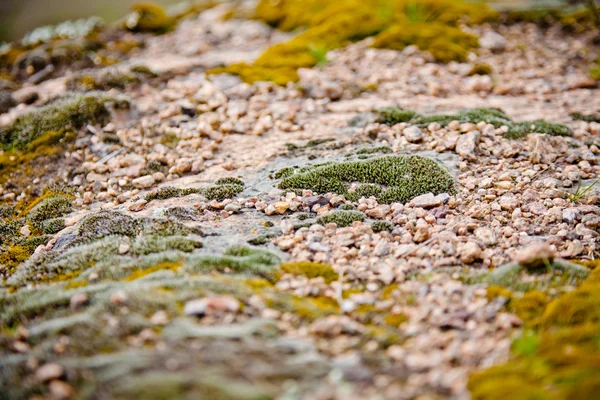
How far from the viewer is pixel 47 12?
18.4m

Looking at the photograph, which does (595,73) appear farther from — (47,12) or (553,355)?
(47,12)

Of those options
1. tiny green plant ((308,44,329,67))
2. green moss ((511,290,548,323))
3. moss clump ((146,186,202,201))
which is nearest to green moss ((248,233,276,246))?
moss clump ((146,186,202,201))

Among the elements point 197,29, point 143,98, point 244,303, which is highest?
point 197,29

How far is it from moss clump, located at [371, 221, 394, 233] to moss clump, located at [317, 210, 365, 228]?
0.18 m

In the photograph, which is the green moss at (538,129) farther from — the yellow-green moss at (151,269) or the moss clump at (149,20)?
the moss clump at (149,20)

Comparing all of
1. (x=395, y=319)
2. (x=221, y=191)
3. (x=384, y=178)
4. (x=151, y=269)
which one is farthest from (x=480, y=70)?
(x=151, y=269)

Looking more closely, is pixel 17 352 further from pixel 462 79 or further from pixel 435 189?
pixel 462 79

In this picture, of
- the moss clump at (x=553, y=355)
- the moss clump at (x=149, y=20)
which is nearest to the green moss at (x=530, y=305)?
the moss clump at (x=553, y=355)

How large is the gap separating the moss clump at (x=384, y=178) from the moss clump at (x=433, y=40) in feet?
13.0

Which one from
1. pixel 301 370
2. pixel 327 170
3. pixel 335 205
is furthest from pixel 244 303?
pixel 327 170

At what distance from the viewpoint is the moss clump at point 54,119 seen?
741cm

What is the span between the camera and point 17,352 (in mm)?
3416

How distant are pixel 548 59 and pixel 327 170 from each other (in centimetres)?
621

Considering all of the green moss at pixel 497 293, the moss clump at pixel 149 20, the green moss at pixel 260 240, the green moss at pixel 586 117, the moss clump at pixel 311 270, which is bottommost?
the green moss at pixel 497 293
